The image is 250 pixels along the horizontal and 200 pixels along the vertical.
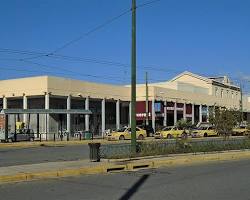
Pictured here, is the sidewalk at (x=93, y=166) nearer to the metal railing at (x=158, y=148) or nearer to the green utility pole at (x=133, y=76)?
the metal railing at (x=158, y=148)

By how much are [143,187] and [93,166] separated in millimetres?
5314

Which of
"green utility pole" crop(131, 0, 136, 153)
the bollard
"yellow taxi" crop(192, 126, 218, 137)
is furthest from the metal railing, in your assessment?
"yellow taxi" crop(192, 126, 218, 137)

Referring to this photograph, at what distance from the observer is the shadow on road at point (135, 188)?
12.0m

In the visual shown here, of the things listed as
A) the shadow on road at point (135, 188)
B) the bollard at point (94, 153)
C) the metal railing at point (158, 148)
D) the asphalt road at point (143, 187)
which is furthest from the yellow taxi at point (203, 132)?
the shadow on road at point (135, 188)

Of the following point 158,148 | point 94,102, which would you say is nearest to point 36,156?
point 158,148

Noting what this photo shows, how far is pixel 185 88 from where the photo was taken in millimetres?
88938

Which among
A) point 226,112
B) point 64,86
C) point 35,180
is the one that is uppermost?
point 64,86

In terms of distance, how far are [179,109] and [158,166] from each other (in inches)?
2318

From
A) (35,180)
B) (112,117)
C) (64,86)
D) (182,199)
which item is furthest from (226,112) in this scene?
(112,117)

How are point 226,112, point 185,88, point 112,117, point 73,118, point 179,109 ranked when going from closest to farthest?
1. point 226,112
2. point 73,118
3. point 112,117
4. point 179,109
5. point 185,88

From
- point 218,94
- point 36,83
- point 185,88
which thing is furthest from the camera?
point 218,94

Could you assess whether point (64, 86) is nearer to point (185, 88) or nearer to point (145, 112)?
point (145, 112)

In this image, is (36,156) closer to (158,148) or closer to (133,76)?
(158,148)

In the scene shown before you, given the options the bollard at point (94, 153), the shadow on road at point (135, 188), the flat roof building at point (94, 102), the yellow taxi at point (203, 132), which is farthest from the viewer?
the yellow taxi at point (203, 132)
